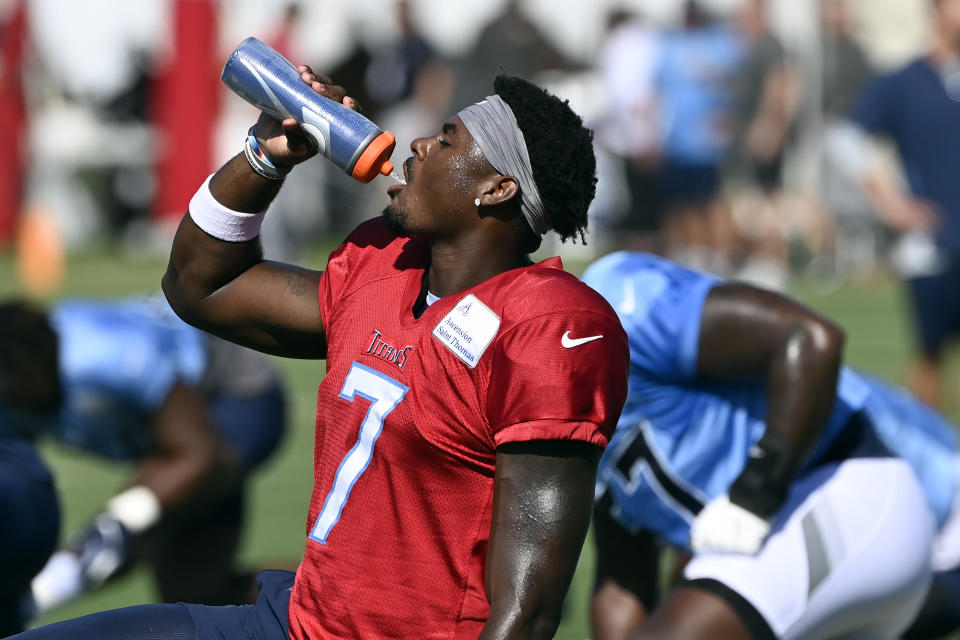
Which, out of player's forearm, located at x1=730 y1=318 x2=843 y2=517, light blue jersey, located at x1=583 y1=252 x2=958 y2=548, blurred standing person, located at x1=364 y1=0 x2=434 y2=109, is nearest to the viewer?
player's forearm, located at x1=730 y1=318 x2=843 y2=517

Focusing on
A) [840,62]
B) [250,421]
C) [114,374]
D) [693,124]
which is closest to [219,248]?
[114,374]

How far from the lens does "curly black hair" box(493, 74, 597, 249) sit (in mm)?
3025

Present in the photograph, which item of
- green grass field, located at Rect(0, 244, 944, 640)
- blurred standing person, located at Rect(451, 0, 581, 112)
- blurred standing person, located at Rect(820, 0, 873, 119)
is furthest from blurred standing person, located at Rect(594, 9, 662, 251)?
blurred standing person, located at Rect(820, 0, 873, 119)

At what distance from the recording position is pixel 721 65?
13.7m

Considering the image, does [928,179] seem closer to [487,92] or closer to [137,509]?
[137,509]

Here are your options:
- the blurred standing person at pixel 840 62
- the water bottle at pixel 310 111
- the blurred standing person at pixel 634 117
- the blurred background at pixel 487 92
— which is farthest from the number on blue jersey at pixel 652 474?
the blurred standing person at pixel 840 62

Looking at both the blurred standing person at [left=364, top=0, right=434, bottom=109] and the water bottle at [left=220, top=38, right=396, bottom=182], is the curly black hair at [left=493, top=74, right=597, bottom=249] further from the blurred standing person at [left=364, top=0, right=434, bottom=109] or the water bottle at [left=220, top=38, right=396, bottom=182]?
the blurred standing person at [left=364, top=0, right=434, bottom=109]

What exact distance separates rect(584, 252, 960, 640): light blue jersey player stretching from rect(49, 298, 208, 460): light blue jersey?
1586 millimetres

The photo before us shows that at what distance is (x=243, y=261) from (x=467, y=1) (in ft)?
48.9

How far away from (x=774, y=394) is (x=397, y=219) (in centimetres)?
122

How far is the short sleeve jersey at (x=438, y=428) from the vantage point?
109 inches

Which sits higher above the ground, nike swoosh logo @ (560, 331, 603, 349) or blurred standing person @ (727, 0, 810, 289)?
nike swoosh logo @ (560, 331, 603, 349)

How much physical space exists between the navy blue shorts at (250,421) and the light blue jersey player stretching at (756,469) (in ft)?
5.52

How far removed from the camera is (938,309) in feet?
26.5
